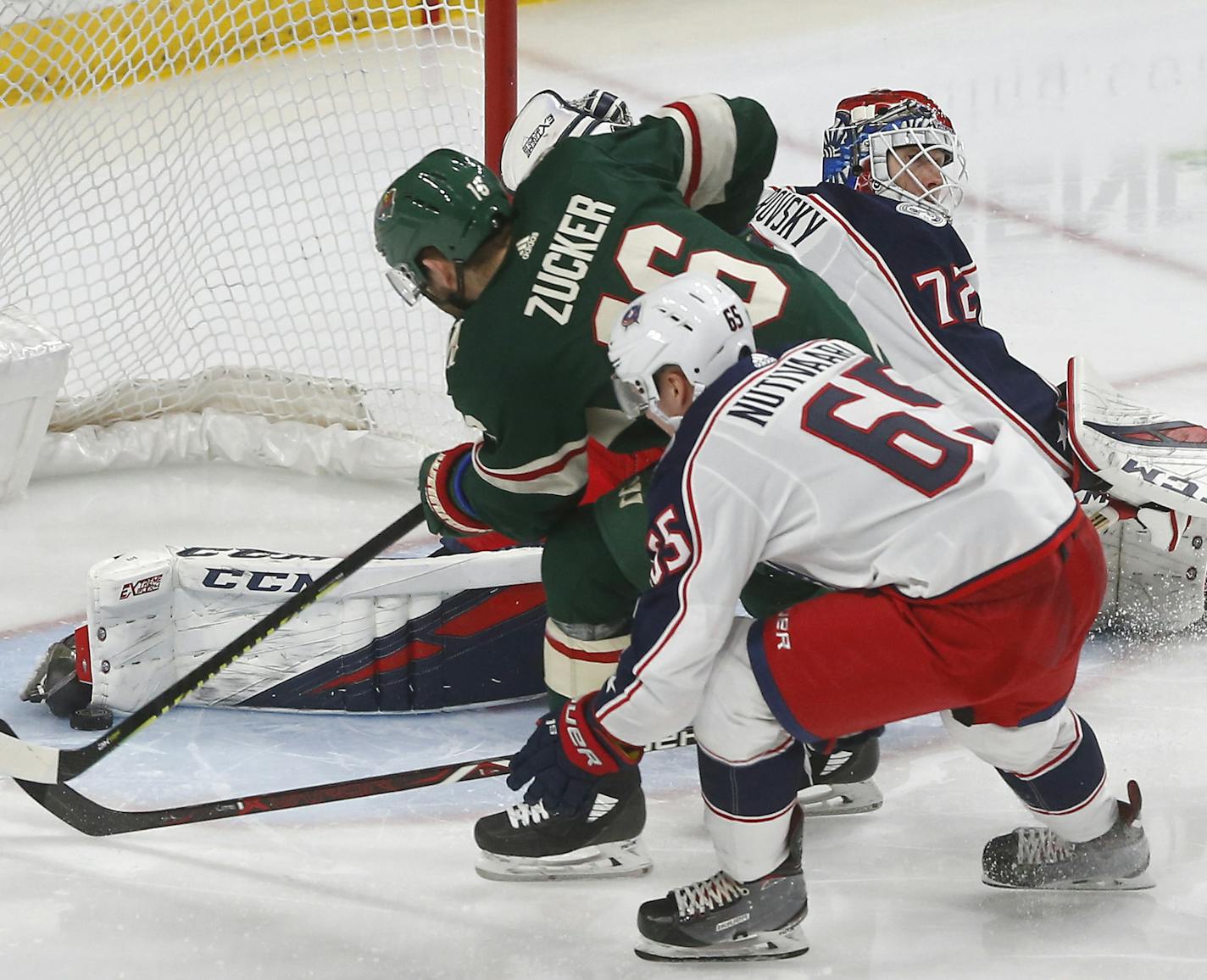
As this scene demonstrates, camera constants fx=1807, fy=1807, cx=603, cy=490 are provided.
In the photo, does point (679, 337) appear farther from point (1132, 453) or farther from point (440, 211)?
point (1132, 453)

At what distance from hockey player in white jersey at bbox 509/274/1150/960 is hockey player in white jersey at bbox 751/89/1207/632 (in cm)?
80

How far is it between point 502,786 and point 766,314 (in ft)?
2.73

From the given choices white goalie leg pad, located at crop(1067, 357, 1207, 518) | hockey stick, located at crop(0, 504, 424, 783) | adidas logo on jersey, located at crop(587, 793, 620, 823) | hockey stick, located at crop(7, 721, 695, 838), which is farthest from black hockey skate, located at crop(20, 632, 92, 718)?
white goalie leg pad, located at crop(1067, 357, 1207, 518)

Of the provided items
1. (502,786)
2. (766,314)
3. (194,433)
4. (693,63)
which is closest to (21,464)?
(194,433)

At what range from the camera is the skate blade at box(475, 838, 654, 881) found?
93.4 inches

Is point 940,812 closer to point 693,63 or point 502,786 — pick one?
point 502,786

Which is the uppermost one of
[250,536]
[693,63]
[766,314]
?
[766,314]

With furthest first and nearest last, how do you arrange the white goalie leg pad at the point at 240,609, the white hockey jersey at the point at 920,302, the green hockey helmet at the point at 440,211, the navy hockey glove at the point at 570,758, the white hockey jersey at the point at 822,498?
the white hockey jersey at the point at 920,302 → the white goalie leg pad at the point at 240,609 → the green hockey helmet at the point at 440,211 → the navy hockey glove at the point at 570,758 → the white hockey jersey at the point at 822,498

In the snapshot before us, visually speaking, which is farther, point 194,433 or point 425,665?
point 194,433

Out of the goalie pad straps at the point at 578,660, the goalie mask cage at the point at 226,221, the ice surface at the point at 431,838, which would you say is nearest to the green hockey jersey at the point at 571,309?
the goalie pad straps at the point at 578,660

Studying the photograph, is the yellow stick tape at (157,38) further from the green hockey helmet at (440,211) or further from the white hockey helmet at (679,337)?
the white hockey helmet at (679,337)

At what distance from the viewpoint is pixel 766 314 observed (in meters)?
2.25

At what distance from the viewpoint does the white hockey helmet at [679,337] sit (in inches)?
77.5

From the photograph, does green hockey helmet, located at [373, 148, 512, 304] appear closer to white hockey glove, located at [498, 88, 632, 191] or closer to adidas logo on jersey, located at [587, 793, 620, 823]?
white hockey glove, located at [498, 88, 632, 191]
